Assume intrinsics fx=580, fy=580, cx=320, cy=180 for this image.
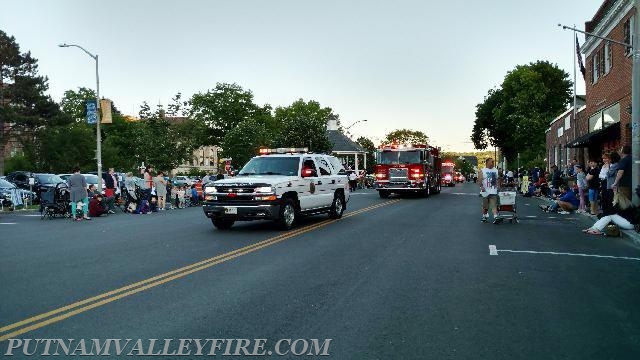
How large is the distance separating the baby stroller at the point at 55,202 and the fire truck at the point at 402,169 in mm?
15779

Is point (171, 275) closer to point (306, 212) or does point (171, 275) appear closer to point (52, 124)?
point (306, 212)

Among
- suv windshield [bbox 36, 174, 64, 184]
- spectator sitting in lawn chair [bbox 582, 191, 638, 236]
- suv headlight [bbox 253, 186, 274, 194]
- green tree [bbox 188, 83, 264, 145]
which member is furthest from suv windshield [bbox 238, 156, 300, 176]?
green tree [bbox 188, 83, 264, 145]

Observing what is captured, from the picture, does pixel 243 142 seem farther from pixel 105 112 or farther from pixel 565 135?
pixel 105 112

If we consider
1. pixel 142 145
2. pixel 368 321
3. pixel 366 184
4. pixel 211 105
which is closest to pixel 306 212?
pixel 368 321

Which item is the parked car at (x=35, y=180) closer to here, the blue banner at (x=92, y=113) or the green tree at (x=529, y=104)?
the blue banner at (x=92, y=113)

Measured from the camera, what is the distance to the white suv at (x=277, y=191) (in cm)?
1396

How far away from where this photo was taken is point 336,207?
57.6ft

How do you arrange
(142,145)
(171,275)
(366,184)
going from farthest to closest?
(142,145) < (366,184) < (171,275)

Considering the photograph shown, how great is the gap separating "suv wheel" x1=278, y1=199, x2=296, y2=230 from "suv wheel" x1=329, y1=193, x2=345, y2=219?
264 cm

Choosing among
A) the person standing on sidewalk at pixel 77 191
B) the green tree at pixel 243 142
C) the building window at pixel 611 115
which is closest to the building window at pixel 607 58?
the building window at pixel 611 115

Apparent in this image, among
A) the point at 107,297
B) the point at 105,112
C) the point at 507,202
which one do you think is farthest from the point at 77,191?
the point at 107,297

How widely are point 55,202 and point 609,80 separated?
25.9 m

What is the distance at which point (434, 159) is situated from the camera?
34.5 metres

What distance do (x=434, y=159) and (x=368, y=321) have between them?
29501mm
